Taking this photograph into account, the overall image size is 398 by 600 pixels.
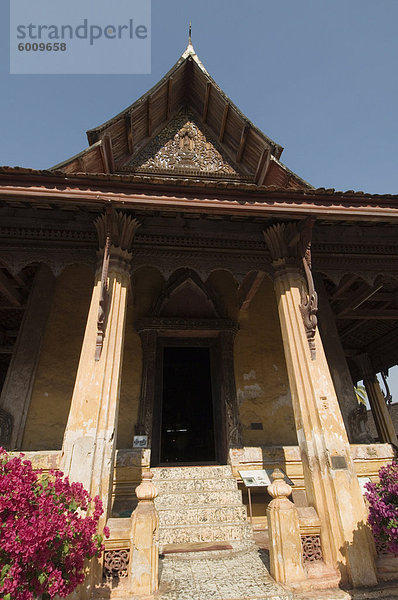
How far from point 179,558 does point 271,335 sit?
4.71 meters

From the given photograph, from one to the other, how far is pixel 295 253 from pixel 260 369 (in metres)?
2.83

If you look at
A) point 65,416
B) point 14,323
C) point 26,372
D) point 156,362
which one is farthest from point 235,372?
point 14,323

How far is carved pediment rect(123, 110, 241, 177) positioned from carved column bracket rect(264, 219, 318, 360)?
300cm

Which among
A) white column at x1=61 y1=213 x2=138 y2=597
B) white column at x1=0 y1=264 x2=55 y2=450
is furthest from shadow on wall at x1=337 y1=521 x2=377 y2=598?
white column at x1=0 y1=264 x2=55 y2=450

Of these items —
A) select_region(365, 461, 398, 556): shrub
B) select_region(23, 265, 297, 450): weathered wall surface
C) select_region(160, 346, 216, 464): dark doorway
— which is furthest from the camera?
select_region(160, 346, 216, 464): dark doorway

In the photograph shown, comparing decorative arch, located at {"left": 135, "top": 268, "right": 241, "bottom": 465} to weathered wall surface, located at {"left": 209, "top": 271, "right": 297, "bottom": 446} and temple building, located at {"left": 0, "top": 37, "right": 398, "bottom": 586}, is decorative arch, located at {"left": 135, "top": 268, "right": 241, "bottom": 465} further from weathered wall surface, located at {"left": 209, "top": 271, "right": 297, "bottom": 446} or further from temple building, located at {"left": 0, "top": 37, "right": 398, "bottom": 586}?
weathered wall surface, located at {"left": 209, "top": 271, "right": 297, "bottom": 446}

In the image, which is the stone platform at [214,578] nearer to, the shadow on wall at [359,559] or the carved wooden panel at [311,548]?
the carved wooden panel at [311,548]

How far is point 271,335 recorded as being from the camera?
778 centimetres

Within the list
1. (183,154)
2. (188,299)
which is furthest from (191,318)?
(183,154)

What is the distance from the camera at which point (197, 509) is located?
4.98m

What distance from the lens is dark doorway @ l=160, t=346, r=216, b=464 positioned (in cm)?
831

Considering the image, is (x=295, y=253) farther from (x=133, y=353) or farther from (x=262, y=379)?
(x=133, y=353)

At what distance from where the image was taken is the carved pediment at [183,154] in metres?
7.99

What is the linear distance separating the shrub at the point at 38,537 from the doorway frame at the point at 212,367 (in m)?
3.25
